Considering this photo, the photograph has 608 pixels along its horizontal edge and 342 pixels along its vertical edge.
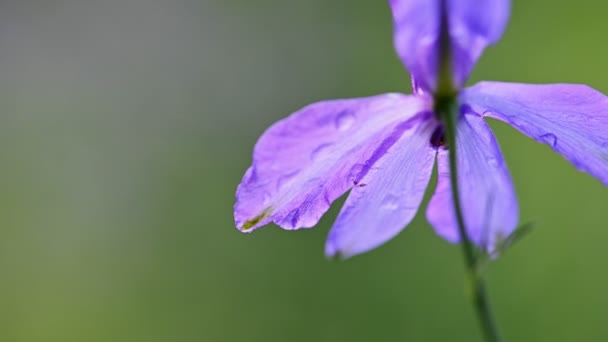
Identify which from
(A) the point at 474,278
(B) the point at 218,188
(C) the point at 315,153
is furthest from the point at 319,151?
(B) the point at 218,188

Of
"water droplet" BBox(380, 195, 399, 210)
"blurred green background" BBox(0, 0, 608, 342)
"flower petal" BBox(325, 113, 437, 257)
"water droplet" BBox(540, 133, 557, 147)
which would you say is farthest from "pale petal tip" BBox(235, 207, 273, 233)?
"blurred green background" BBox(0, 0, 608, 342)

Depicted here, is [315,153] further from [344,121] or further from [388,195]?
[388,195]

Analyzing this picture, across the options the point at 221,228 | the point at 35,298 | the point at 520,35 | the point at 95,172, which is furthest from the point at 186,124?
the point at 520,35

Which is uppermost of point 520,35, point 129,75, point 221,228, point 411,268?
point 129,75

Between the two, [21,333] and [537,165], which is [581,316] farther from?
[21,333]

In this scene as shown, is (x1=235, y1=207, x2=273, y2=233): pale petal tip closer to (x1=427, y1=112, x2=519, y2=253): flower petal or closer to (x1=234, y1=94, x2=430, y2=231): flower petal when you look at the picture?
(x1=234, y1=94, x2=430, y2=231): flower petal

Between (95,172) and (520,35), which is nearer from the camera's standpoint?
(520,35)
